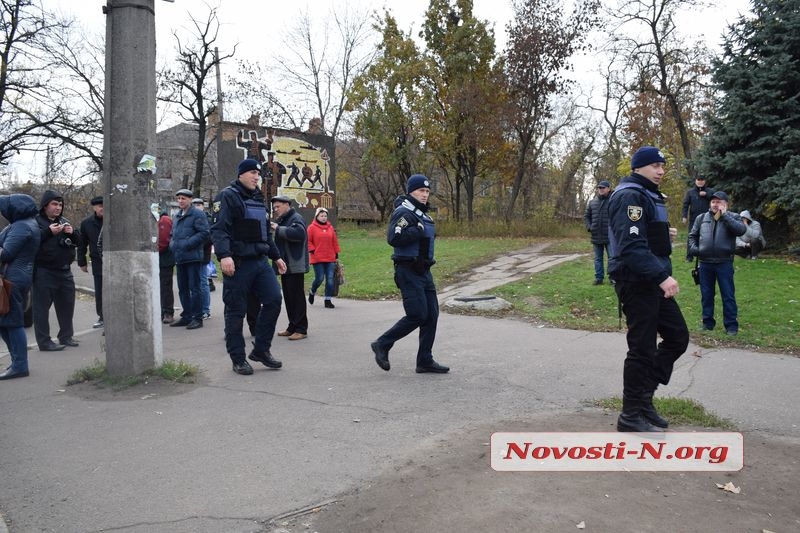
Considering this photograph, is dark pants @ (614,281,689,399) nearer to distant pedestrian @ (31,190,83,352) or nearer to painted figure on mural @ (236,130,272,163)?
distant pedestrian @ (31,190,83,352)

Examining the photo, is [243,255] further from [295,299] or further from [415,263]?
[295,299]

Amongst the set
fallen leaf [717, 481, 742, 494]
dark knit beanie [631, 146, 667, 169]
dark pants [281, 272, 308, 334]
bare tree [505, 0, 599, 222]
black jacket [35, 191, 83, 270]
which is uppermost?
bare tree [505, 0, 599, 222]

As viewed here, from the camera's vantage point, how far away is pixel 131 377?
5.91 m

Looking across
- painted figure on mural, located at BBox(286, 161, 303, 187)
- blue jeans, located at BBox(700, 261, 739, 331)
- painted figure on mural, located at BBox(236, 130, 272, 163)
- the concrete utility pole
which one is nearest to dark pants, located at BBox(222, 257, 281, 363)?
the concrete utility pole

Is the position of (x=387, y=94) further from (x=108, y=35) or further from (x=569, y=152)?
(x=108, y=35)

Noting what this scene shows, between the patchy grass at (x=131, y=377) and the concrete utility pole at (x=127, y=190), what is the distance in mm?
102

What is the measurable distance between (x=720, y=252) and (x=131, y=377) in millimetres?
7279

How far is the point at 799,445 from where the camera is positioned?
432 centimetres

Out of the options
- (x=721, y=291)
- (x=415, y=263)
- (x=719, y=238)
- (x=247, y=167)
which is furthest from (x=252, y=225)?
(x=721, y=291)

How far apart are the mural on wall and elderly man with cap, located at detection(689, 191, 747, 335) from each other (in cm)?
1638

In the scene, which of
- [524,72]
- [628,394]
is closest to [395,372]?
[628,394]

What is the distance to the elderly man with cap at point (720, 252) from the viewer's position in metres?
8.07

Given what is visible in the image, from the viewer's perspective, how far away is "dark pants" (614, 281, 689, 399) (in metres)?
4.45

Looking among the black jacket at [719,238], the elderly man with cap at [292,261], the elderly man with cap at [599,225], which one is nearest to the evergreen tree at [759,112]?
the elderly man with cap at [599,225]
